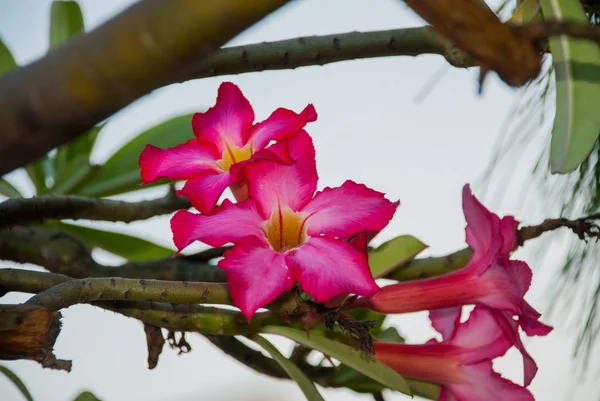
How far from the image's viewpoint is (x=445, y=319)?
1.42 ft

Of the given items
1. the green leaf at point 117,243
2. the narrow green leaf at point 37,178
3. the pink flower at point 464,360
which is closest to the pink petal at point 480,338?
the pink flower at point 464,360

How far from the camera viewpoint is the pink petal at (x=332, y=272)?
1.03 ft

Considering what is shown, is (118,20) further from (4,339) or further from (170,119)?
(170,119)

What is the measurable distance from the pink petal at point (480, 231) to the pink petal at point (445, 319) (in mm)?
37

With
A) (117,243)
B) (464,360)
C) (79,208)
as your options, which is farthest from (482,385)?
(117,243)

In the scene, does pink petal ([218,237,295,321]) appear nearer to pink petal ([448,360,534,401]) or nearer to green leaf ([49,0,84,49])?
pink petal ([448,360,534,401])

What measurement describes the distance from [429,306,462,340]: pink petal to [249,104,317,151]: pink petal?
0.13 meters

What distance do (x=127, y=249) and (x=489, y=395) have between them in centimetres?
41

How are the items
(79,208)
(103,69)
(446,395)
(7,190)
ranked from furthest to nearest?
(7,190) < (79,208) < (446,395) < (103,69)

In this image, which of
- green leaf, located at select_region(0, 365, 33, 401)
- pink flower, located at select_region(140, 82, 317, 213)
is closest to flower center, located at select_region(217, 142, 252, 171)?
pink flower, located at select_region(140, 82, 317, 213)

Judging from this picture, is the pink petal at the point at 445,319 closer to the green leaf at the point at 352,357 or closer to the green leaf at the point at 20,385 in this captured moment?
the green leaf at the point at 352,357

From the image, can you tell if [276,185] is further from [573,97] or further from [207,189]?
[573,97]

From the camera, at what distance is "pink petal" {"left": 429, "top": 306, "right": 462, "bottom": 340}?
423 mm

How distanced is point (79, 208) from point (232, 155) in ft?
0.56
